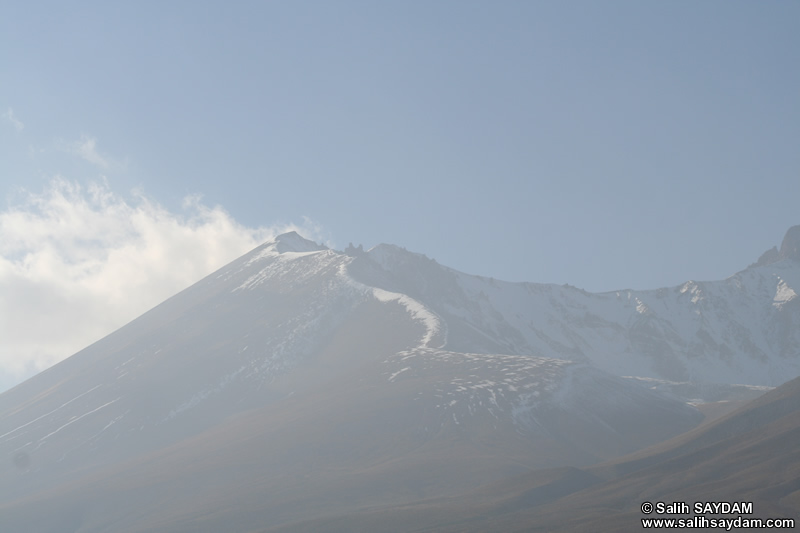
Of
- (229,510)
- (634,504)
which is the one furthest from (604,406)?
(229,510)

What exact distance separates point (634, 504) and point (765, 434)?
1361 inches

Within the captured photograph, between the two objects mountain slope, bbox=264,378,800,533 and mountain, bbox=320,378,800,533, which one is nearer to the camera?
mountain, bbox=320,378,800,533

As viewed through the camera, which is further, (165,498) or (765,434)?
(165,498)

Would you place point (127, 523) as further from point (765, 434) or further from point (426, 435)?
point (765, 434)

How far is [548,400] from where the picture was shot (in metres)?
195

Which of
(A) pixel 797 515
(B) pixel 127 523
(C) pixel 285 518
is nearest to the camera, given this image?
(A) pixel 797 515

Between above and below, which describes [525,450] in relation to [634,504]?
above

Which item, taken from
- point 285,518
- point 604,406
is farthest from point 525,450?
point 285,518

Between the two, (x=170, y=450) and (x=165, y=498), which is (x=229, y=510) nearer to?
(x=165, y=498)

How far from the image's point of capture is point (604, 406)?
197500 mm

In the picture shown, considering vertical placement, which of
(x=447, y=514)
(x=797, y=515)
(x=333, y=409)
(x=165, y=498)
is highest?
(x=333, y=409)

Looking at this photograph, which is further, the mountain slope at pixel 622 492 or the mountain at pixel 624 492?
the mountain slope at pixel 622 492

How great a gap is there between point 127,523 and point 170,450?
4535 cm

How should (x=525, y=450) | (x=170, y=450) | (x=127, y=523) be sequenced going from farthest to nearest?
(x=170, y=450), (x=525, y=450), (x=127, y=523)
